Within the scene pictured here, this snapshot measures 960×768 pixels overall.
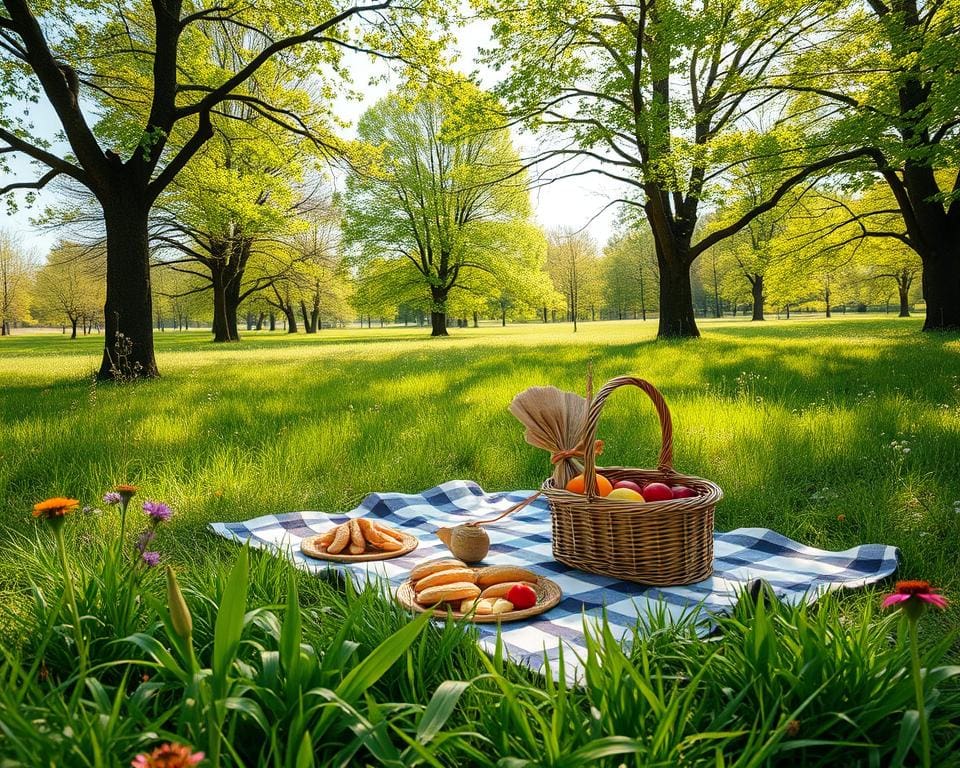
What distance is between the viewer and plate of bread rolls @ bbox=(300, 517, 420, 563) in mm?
2684

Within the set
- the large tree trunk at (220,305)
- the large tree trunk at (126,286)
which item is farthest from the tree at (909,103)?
the large tree trunk at (220,305)

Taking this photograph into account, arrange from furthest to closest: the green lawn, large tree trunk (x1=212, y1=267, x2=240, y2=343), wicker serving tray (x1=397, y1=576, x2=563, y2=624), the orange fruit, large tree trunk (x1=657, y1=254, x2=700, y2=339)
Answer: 1. large tree trunk (x1=212, y1=267, x2=240, y2=343)
2. large tree trunk (x1=657, y1=254, x2=700, y2=339)
3. the green lawn
4. the orange fruit
5. wicker serving tray (x1=397, y1=576, x2=563, y2=624)

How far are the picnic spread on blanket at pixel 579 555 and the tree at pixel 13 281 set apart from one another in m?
52.1

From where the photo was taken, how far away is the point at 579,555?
2.61 meters

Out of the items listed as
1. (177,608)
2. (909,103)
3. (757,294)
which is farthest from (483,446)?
(757,294)

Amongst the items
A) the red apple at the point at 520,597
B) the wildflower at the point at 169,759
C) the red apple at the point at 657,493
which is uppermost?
the wildflower at the point at 169,759

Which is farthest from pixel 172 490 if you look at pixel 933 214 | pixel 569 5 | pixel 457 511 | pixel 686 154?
pixel 933 214

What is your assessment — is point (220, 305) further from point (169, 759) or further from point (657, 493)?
point (169, 759)

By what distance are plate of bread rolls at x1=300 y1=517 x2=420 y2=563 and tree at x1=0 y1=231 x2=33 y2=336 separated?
5229 centimetres

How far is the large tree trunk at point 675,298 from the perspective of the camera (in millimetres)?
14297

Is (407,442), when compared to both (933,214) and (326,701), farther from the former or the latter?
(933,214)

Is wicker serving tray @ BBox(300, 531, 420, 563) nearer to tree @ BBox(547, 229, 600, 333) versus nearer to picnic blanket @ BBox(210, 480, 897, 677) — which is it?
picnic blanket @ BBox(210, 480, 897, 677)

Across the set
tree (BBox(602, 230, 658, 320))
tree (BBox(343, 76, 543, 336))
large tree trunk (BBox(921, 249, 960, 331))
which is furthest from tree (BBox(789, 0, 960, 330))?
tree (BBox(602, 230, 658, 320))

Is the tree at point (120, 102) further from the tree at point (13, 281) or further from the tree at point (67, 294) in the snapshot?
the tree at point (13, 281)
